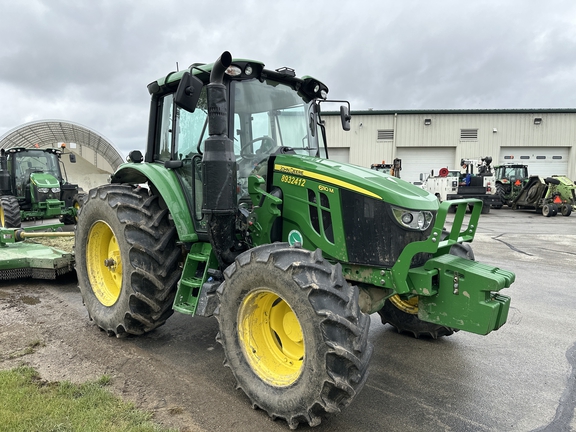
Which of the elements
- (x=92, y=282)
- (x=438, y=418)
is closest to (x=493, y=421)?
(x=438, y=418)

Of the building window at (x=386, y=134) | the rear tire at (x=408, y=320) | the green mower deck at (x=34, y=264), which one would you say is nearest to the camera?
the rear tire at (x=408, y=320)

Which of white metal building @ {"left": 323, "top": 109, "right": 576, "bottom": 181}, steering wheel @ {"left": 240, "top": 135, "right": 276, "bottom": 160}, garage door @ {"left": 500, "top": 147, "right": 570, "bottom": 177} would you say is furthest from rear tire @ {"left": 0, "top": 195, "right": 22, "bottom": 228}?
garage door @ {"left": 500, "top": 147, "right": 570, "bottom": 177}

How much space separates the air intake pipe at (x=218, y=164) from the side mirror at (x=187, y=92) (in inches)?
4.7

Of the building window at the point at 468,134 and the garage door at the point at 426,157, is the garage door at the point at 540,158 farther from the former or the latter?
the garage door at the point at 426,157

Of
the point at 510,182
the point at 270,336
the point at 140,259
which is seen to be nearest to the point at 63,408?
→ the point at 140,259

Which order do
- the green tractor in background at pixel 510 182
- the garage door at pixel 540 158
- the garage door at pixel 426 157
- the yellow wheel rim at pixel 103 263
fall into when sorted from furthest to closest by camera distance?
the garage door at pixel 426 157 < the garage door at pixel 540 158 < the green tractor in background at pixel 510 182 < the yellow wheel rim at pixel 103 263

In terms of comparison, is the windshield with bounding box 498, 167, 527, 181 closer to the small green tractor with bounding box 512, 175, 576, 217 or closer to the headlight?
the small green tractor with bounding box 512, 175, 576, 217

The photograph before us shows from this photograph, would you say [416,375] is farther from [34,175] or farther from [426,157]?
[426,157]

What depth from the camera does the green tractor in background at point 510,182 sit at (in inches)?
803

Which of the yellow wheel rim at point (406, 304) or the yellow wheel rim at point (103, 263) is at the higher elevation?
the yellow wheel rim at point (103, 263)

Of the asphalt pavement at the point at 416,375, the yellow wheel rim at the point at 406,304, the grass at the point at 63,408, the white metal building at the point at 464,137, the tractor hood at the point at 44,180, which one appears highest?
the white metal building at the point at 464,137

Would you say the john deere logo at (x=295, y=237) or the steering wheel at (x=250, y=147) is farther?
the steering wheel at (x=250, y=147)

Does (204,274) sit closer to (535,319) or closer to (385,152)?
(535,319)

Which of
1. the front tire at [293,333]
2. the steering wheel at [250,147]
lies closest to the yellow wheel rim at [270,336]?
the front tire at [293,333]
